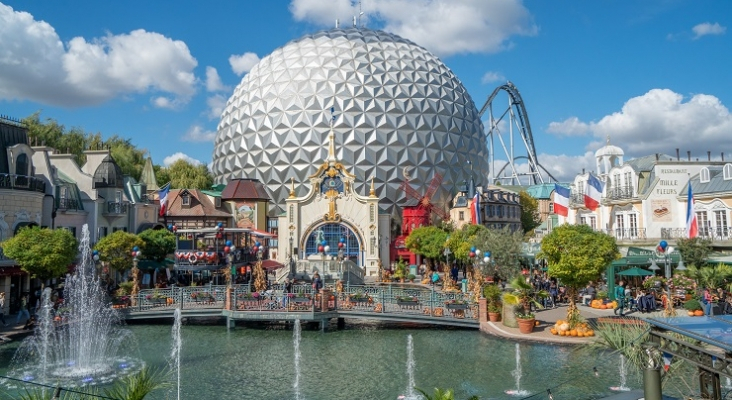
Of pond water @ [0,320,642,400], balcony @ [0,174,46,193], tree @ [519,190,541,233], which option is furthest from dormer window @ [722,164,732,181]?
tree @ [519,190,541,233]

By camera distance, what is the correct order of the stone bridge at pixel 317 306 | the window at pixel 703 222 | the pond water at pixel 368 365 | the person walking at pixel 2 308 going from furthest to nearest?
the window at pixel 703 222
the stone bridge at pixel 317 306
the person walking at pixel 2 308
the pond water at pixel 368 365

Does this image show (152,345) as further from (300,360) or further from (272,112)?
(272,112)

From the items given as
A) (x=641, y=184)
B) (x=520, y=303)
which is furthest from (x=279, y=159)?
(x=520, y=303)

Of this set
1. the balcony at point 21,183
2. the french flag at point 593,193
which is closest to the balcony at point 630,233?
the french flag at point 593,193

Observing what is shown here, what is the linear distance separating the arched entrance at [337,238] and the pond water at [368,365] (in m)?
→ 26.1

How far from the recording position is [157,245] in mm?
41312

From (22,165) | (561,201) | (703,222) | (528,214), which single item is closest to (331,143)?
(561,201)

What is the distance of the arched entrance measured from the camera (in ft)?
175

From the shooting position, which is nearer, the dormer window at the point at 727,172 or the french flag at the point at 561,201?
the dormer window at the point at 727,172

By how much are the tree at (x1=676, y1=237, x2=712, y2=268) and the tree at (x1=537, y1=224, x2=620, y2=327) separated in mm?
10013

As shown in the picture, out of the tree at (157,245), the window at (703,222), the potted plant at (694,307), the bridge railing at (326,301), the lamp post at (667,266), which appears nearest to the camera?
the lamp post at (667,266)

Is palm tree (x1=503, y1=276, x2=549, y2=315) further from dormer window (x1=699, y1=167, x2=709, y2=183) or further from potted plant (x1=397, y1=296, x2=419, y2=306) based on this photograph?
dormer window (x1=699, y1=167, x2=709, y2=183)

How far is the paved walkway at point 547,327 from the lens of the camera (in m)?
22.6

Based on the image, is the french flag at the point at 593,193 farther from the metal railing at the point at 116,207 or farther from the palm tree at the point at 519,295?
the metal railing at the point at 116,207
